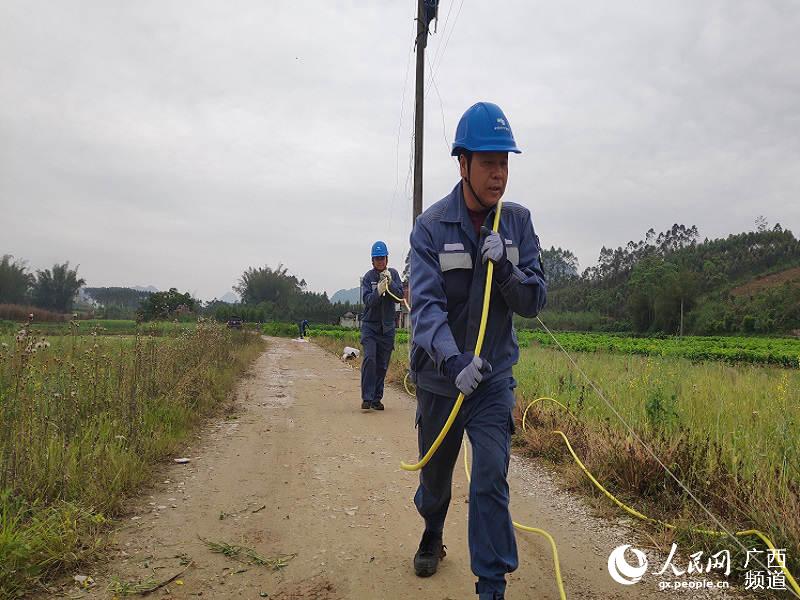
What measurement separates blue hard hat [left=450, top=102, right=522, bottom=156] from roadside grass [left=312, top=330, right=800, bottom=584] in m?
2.39

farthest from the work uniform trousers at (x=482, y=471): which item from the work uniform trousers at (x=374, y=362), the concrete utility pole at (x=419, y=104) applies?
the concrete utility pole at (x=419, y=104)

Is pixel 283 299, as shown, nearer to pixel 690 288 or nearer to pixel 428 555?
pixel 690 288

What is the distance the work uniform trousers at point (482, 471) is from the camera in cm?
240

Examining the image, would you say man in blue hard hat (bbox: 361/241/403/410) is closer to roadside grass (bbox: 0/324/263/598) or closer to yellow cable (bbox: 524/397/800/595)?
roadside grass (bbox: 0/324/263/598)

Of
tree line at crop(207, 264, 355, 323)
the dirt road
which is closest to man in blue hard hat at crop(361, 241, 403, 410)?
the dirt road

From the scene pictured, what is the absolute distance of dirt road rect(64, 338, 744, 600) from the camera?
9.21 feet

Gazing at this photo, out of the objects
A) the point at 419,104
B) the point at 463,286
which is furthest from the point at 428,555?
the point at 419,104

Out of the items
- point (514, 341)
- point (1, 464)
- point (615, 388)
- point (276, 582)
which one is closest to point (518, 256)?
point (514, 341)

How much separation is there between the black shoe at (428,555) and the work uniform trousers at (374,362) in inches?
→ 194

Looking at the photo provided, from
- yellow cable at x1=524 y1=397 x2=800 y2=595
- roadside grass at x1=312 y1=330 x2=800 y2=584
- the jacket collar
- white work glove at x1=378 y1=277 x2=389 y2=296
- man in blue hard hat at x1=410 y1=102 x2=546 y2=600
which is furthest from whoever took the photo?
white work glove at x1=378 y1=277 x2=389 y2=296

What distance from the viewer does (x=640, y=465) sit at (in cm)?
392

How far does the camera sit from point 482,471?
247cm

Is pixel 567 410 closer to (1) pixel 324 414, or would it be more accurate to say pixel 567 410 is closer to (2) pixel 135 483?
(1) pixel 324 414

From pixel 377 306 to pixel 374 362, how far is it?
2.65 ft
